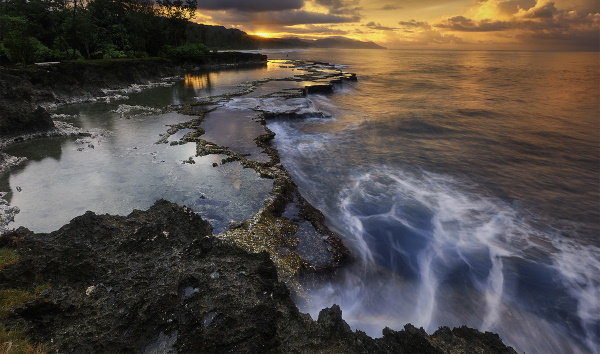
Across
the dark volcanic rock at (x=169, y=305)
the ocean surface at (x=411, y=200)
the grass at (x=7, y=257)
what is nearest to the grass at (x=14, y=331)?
the grass at (x=7, y=257)

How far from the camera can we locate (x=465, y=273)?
36.5ft

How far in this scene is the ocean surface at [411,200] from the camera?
31.3ft

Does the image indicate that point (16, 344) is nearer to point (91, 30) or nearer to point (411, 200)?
point (411, 200)

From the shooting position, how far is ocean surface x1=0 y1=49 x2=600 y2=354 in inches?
375

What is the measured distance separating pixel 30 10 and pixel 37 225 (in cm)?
6935

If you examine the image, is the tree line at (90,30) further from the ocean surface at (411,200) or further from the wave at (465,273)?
the wave at (465,273)

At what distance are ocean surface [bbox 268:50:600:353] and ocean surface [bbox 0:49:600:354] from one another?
0.20 feet

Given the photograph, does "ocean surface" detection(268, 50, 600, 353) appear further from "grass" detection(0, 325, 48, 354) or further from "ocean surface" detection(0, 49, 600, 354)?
"grass" detection(0, 325, 48, 354)

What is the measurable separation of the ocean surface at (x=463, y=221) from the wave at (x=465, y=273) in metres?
0.04

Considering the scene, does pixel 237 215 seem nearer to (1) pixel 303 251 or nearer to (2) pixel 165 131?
(1) pixel 303 251

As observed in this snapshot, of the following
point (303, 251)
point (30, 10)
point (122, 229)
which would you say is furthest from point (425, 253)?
point (30, 10)

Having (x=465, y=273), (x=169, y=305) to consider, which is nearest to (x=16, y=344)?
(x=169, y=305)

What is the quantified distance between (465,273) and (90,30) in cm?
6291

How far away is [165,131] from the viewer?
2300cm
